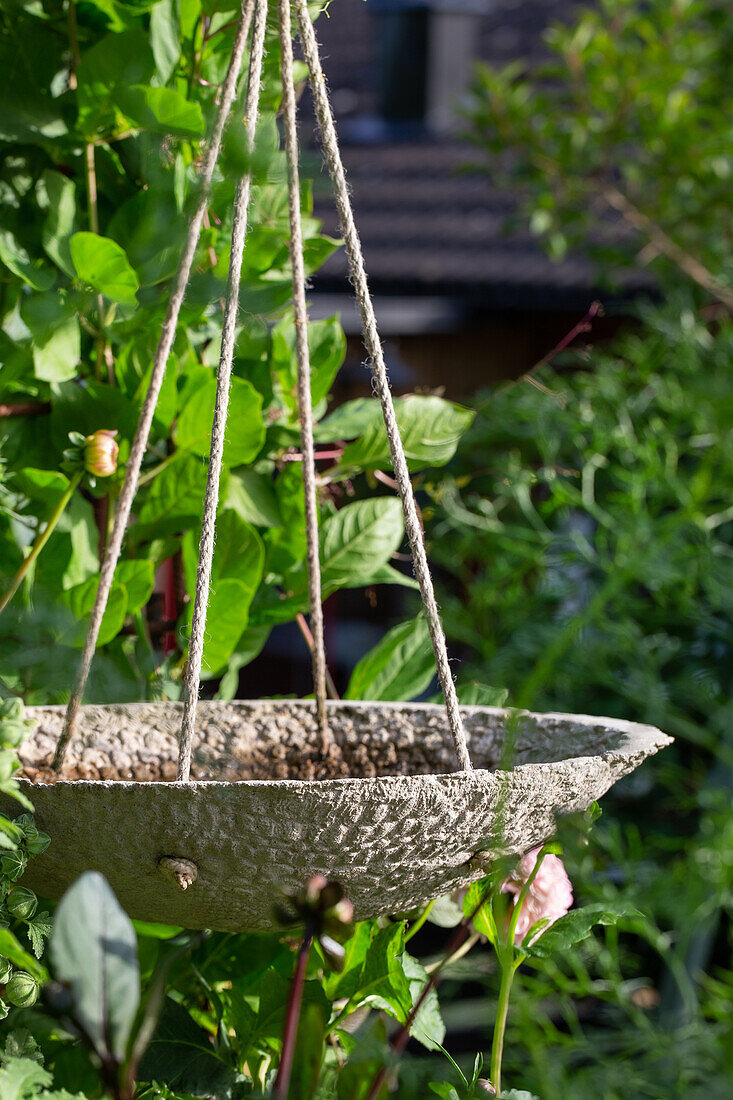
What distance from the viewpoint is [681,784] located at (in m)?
2.27

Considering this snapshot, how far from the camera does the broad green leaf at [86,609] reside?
0.85m

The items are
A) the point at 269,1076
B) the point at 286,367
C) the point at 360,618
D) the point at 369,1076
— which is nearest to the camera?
the point at 369,1076

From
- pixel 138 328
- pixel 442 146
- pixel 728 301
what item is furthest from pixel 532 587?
pixel 442 146

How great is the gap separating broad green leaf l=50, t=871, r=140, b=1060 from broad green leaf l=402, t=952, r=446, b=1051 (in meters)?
Result: 0.33

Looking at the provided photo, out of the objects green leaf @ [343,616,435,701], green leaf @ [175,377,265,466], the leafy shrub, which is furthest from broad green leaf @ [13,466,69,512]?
green leaf @ [343,616,435,701]

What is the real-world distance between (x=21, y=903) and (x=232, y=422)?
45cm

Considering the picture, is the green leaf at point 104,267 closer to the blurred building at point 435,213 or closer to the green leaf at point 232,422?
the green leaf at point 232,422

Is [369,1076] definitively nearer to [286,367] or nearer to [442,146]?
[286,367]

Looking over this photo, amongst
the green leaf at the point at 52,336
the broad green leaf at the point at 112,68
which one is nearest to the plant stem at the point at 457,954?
the green leaf at the point at 52,336

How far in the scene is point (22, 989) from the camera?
0.54m

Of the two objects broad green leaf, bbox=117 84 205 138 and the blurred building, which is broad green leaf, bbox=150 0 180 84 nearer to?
broad green leaf, bbox=117 84 205 138

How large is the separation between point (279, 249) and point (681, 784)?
5.79 feet

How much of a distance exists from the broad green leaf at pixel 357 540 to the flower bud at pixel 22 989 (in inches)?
20.5

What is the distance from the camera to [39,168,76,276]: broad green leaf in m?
0.83
